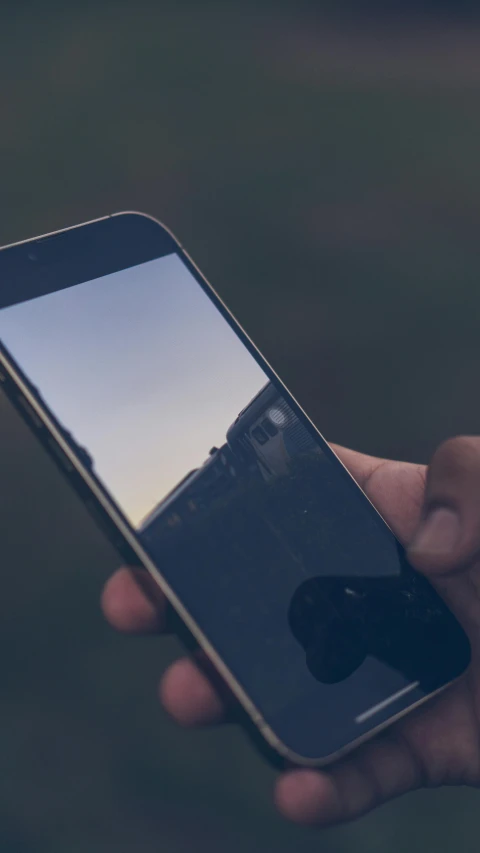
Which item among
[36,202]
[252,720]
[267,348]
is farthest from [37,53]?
[252,720]

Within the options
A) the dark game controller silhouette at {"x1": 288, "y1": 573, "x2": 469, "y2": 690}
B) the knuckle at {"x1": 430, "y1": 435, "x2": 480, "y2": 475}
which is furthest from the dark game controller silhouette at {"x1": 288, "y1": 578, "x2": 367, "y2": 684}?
the knuckle at {"x1": 430, "y1": 435, "x2": 480, "y2": 475}

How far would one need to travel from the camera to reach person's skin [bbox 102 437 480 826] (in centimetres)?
59

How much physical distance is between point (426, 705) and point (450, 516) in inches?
5.5

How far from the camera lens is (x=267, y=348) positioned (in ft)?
3.02

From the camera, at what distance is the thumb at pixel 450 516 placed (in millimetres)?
601

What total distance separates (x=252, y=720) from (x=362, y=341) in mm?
511

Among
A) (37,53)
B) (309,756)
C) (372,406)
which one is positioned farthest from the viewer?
(37,53)

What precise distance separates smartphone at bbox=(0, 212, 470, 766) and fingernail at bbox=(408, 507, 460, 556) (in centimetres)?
2

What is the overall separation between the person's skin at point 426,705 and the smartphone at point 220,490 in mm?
35

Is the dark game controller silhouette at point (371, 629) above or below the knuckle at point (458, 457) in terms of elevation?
below

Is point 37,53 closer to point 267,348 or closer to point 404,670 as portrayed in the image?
point 267,348

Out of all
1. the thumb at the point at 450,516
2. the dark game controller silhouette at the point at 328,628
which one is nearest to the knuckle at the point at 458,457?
the thumb at the point at 450,516

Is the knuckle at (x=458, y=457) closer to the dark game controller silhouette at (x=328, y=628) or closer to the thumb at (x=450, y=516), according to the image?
the thumb at (x=450, y=516)

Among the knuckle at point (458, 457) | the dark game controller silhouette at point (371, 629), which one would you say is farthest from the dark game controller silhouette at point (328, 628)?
the knuckle at point (458, 457)
